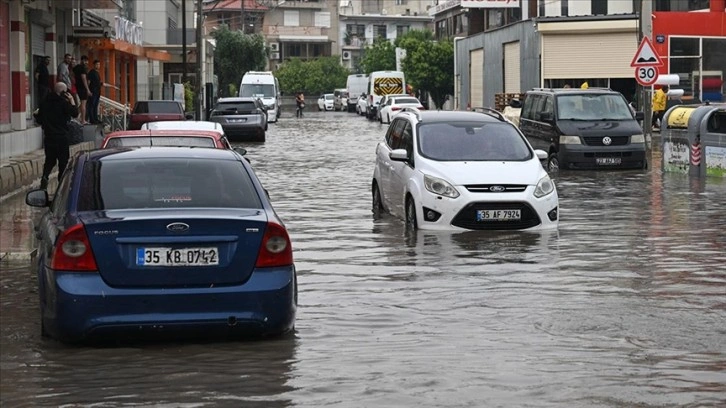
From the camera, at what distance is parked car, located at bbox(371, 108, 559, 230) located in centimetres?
1689

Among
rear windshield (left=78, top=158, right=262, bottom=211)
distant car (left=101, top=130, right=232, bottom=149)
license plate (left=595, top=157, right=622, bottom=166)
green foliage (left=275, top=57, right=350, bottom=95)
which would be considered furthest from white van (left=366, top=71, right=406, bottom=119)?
rear windshield (left=78, top=158, right=262, bottom=211)

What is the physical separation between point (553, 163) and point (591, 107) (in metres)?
1.41

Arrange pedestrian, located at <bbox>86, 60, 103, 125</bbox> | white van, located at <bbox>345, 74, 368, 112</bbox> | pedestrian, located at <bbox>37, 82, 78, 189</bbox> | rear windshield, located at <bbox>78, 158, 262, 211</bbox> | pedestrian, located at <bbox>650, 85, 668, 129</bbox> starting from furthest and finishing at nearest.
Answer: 1. white van, located at <bbox>345, 74, 368, 112</bbox>
2. pedestrian, located at <bbox>650, 85, 668, 129</bbox>
3. pedestrian, located at <bbox>86, 60, 103, 125</bbox>
4. pedestrian, located at <bbox>37, 82, 78, 189</bbox>
5. rear windshield, located at <bbox>78, 158, 262, 211</bbox>

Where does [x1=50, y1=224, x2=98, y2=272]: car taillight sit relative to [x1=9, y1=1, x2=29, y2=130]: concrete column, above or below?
below

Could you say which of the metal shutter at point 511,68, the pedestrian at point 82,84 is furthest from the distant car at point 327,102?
the pedestrian at point 82,84

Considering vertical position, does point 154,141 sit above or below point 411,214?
above

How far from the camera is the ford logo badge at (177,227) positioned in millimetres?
9102

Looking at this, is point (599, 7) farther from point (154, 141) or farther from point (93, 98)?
point (154, 141)

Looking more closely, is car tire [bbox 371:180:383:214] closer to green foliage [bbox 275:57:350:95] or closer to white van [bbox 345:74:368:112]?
white van [bbox 345:74:368:112]

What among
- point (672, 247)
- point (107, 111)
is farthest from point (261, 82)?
point (672, 247)

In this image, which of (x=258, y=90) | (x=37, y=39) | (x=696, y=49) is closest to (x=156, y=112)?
(x=37, y=39)

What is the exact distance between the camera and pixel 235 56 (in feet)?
355

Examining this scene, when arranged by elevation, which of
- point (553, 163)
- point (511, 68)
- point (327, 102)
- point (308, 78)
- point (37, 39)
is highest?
point (308, 78)

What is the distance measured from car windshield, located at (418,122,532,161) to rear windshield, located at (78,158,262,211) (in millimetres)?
7983
